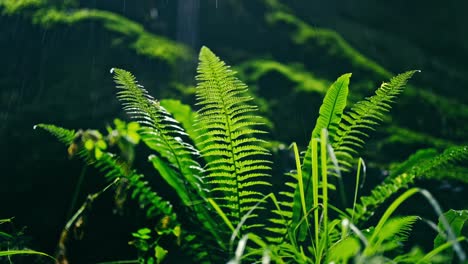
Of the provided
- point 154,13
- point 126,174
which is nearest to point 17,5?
point 154,13

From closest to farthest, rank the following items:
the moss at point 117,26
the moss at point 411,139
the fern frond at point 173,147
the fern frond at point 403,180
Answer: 1. the fern frond at point 403,180
2. the fern frond at point 173,147
3. the moss at point 411,139
4. the moss at point 117,26

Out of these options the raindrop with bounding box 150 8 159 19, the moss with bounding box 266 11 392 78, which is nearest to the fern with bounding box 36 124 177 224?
the raindrop with bounding box 150 8 159 19

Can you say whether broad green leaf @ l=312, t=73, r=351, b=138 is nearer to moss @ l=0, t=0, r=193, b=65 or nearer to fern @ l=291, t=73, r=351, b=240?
fern @ l=291, t=73, r=351, b=240

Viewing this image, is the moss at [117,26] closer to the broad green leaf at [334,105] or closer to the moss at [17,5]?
the moss at [17,5]

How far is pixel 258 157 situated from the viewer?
2238 mm

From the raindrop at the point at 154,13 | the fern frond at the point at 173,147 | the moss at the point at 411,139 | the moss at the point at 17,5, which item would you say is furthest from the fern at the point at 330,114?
the moss at the point at 17,5

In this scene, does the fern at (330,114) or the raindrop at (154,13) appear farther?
the raindrop at (154,13)

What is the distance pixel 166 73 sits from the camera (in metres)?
2.71

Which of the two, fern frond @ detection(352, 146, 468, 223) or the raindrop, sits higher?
the raindrop

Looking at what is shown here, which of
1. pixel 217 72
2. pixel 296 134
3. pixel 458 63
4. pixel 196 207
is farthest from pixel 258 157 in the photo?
pixel 458 63

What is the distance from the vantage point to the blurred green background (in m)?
2.02

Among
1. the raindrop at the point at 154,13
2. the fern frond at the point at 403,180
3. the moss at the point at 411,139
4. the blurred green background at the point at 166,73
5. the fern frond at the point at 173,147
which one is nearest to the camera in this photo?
the fern frond at the point at 403,180

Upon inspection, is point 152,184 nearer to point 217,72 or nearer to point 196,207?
point 196,207

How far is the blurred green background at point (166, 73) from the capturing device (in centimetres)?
202
